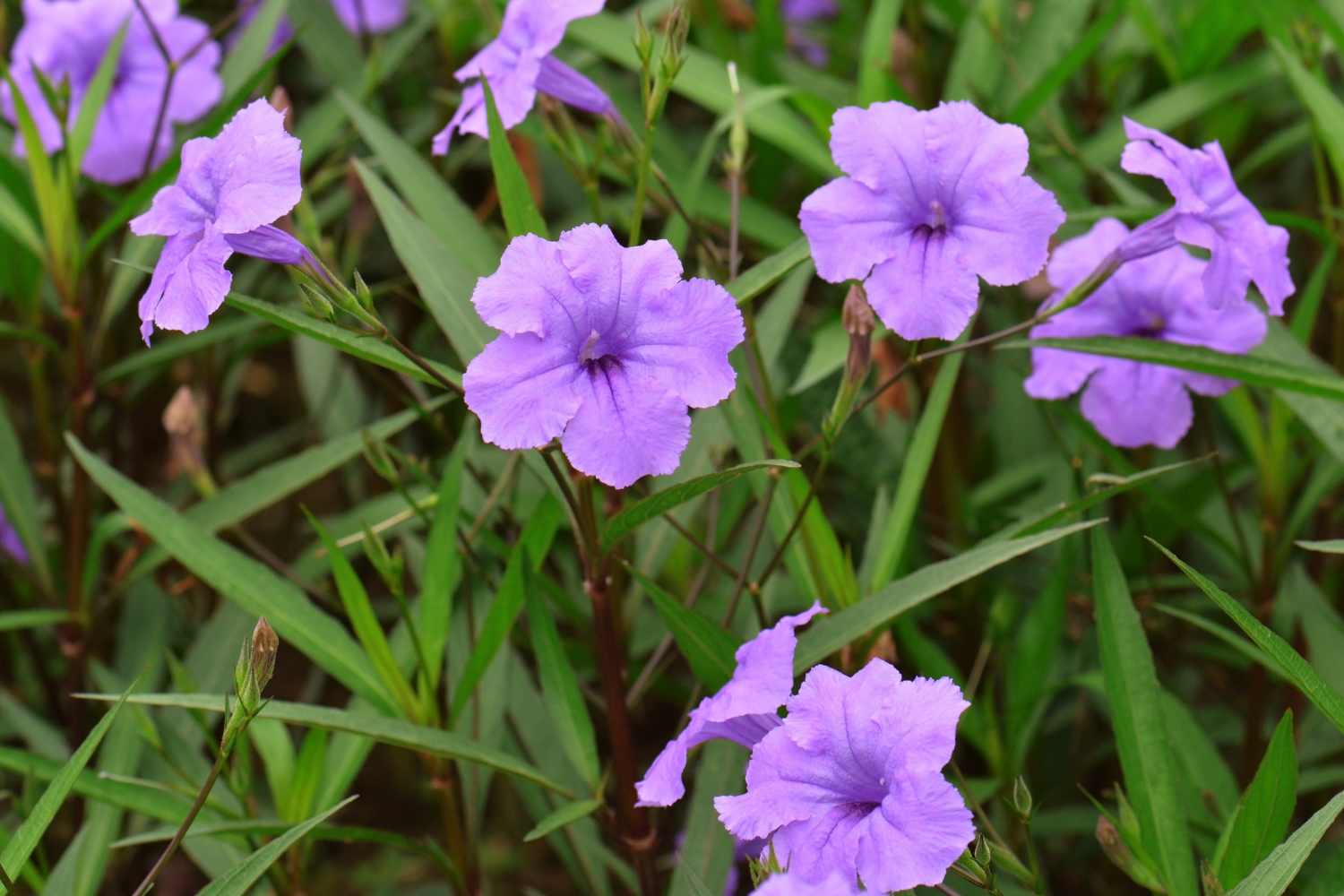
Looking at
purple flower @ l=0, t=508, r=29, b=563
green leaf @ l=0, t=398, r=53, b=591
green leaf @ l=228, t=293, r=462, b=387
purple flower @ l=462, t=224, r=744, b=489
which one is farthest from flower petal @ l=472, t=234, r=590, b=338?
purple flower @ l=0, t=508, r=29, b=563

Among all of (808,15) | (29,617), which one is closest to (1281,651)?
(29,617)

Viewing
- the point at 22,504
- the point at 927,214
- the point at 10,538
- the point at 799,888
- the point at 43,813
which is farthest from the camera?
the point at 10,538

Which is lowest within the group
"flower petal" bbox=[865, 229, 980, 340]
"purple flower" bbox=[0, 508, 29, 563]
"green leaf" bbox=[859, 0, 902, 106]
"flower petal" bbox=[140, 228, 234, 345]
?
"purple flower" bbox=[0, 508, 29, 563]

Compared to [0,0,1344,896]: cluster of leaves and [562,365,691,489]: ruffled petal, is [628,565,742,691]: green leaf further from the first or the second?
[562,365,691,489]: ruffled petal

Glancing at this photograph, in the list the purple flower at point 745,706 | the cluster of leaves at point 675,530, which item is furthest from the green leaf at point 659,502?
the purple flower at point 745,706

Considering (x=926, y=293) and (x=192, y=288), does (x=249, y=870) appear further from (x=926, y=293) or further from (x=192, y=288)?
(x=926, y=293)

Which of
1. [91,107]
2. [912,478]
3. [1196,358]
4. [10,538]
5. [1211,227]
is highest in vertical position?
[91,107]
